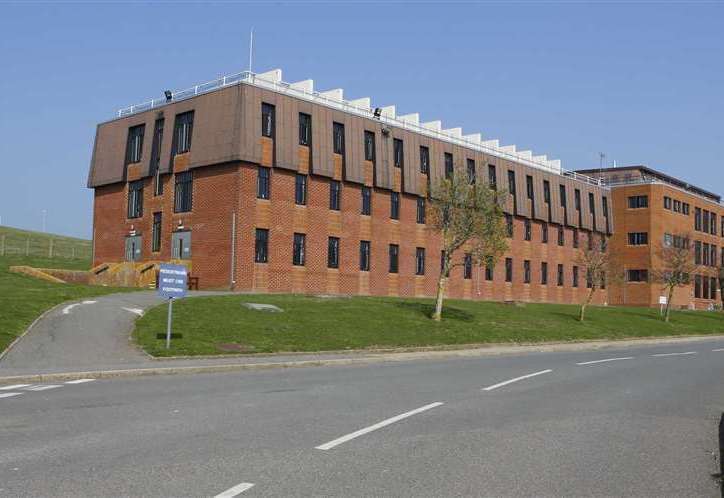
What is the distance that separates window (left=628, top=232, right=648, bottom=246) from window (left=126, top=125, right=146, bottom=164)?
5148 cm

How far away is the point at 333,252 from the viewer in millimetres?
48000

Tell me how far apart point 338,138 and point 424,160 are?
8.48 m

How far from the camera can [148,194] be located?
162 ft

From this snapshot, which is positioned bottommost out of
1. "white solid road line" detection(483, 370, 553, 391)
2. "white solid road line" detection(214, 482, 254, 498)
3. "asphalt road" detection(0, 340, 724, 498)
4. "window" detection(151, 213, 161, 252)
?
"white solid road line" detection(483, 370, 553, 391)

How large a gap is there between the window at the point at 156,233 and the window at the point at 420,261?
17.7 m

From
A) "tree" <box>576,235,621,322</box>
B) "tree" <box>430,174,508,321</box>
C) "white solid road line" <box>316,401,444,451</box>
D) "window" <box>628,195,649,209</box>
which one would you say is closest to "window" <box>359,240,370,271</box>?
"tree" <box>430,174,508,321</box>

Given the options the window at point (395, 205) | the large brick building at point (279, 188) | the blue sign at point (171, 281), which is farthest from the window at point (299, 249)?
A: the blue sign at point (171, 281)

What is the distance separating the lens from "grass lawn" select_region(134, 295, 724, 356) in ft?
80.3

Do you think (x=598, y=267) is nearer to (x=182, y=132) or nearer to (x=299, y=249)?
(x=299, y=249)

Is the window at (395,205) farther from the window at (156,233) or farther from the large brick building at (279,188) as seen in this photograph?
the window at (156,233)

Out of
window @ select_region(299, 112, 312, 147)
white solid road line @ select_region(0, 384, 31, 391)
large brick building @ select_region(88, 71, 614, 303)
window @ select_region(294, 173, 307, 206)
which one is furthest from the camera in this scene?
window @ select_region(299, 112, 312, 147)

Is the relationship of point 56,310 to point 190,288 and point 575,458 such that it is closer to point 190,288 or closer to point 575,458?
point 190,288

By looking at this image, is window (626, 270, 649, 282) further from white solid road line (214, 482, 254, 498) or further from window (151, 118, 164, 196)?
white solid road line (214, 482, 254, 498)

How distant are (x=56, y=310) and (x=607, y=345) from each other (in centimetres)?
2418
